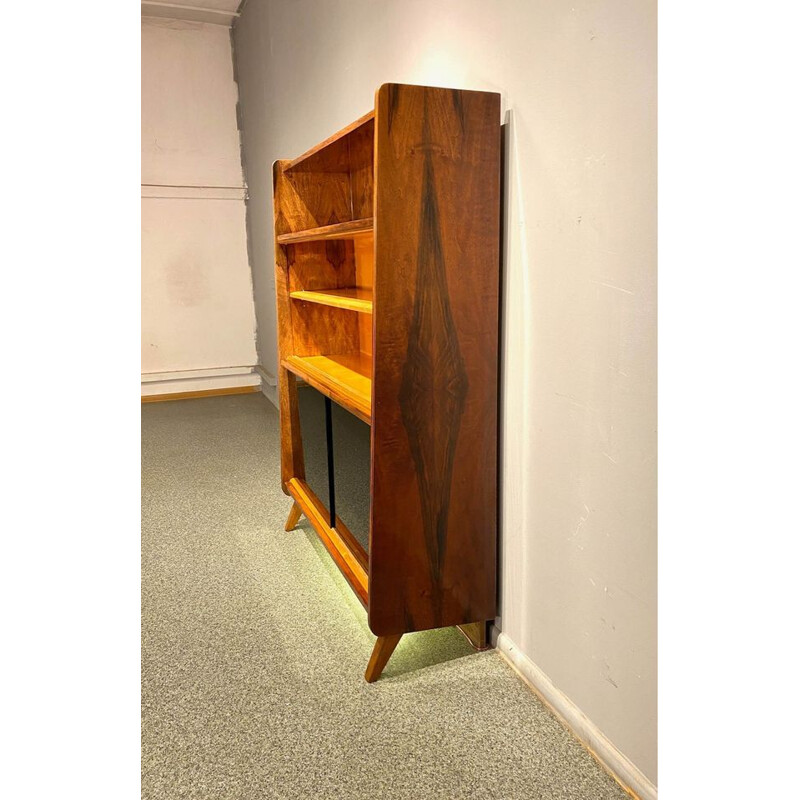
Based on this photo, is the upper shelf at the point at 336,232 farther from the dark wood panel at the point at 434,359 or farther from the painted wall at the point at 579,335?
the painted wall at the point at 579,335

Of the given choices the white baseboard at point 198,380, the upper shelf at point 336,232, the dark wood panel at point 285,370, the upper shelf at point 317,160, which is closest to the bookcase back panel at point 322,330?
the dark wood panel at point 285,370

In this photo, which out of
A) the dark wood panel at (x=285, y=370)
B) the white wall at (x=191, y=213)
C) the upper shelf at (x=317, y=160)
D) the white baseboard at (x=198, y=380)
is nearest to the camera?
the upper shelf at (x=317, y=160)

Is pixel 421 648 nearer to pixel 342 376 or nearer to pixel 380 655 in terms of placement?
pixel 380 655

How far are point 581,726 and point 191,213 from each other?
543 centimetres

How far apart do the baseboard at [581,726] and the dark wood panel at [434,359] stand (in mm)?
146

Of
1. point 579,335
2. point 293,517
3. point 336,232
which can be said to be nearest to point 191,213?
point 293,517

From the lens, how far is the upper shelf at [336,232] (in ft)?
6.59

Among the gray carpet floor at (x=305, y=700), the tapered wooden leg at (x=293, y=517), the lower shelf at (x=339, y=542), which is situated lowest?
the gray carpet floor at (x=305, y=700)

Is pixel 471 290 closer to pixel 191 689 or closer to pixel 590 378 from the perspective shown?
pixel 590 378

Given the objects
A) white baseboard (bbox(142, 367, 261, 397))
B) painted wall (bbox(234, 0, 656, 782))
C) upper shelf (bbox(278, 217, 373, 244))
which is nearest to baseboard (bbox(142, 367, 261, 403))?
white baseboard (bbox(142, 367, 261, 397))

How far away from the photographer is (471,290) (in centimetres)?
191

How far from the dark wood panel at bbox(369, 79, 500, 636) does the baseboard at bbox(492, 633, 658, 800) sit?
0.15 metres
